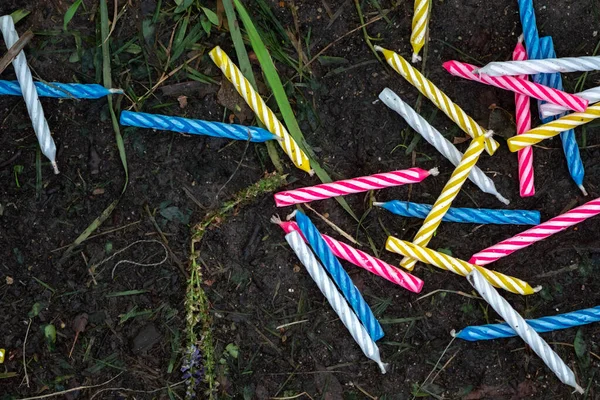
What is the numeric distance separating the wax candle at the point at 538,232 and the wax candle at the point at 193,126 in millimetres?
835

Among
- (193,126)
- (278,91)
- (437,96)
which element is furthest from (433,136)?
(193,126)

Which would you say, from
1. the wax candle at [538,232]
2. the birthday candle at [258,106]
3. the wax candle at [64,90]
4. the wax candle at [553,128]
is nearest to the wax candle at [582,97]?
the wax candle at [553,128]

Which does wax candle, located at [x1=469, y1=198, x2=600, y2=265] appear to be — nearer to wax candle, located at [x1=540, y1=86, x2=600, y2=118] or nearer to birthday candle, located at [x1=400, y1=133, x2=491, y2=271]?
birthday candle, located at [x1=400, y1=133, x2=491, y2=271]

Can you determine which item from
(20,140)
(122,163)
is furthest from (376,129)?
(20,140)

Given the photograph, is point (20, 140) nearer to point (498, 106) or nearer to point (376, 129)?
point (376, 129)

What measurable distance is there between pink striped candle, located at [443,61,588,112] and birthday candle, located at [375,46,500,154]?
97 mm

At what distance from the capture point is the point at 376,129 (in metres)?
2.19

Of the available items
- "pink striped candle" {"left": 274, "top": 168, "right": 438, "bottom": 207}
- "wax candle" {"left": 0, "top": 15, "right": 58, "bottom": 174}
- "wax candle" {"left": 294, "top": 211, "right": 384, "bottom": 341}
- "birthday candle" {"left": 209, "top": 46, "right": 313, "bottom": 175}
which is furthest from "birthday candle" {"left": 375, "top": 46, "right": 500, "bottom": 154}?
"wax candle" {"left": 0, "top": 15, "right": 58, "bottom": 174}

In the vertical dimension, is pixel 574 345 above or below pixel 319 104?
below

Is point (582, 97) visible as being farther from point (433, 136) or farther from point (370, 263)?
point (370, 263)

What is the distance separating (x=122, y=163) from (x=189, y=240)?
355 mm

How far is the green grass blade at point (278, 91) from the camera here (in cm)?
211

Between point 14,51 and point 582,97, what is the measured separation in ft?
6.24

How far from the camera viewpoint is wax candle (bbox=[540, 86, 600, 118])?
2.08m
